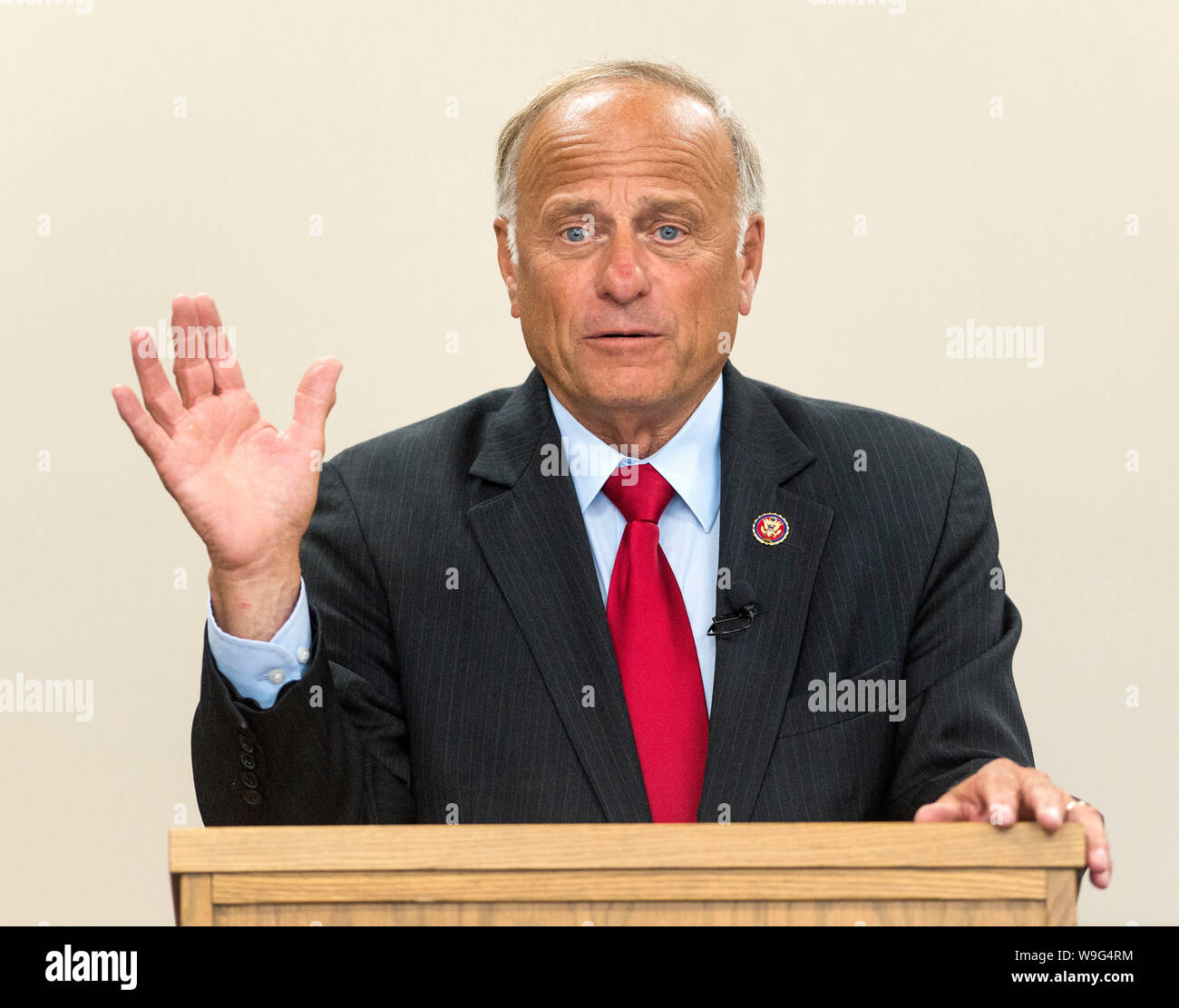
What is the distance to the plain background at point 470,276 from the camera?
3.28 metres

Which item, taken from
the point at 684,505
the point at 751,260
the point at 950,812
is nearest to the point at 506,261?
the point at 751,260

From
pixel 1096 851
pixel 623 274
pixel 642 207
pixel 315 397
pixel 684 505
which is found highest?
pixel 642 207

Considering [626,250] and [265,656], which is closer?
[265,656]

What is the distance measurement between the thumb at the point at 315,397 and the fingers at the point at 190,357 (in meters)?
0.11

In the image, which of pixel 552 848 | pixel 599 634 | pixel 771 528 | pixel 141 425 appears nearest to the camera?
pixel 552 848

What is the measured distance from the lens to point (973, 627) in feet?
7.11

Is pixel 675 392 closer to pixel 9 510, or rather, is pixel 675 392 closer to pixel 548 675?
pixel 548 675

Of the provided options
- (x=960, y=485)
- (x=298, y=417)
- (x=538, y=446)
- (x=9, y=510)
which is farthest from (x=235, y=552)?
(x=9, y=510)

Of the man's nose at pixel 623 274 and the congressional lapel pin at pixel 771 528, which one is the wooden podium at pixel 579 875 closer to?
the congressional lapel pin at pixel 771 528

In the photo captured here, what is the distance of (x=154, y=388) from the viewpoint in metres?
1.78

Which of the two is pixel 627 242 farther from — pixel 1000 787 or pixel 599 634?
pixel 1000 787

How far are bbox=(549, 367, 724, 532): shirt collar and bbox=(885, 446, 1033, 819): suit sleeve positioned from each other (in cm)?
35

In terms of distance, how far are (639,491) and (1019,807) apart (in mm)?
830

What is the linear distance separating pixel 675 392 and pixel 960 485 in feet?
1.53
